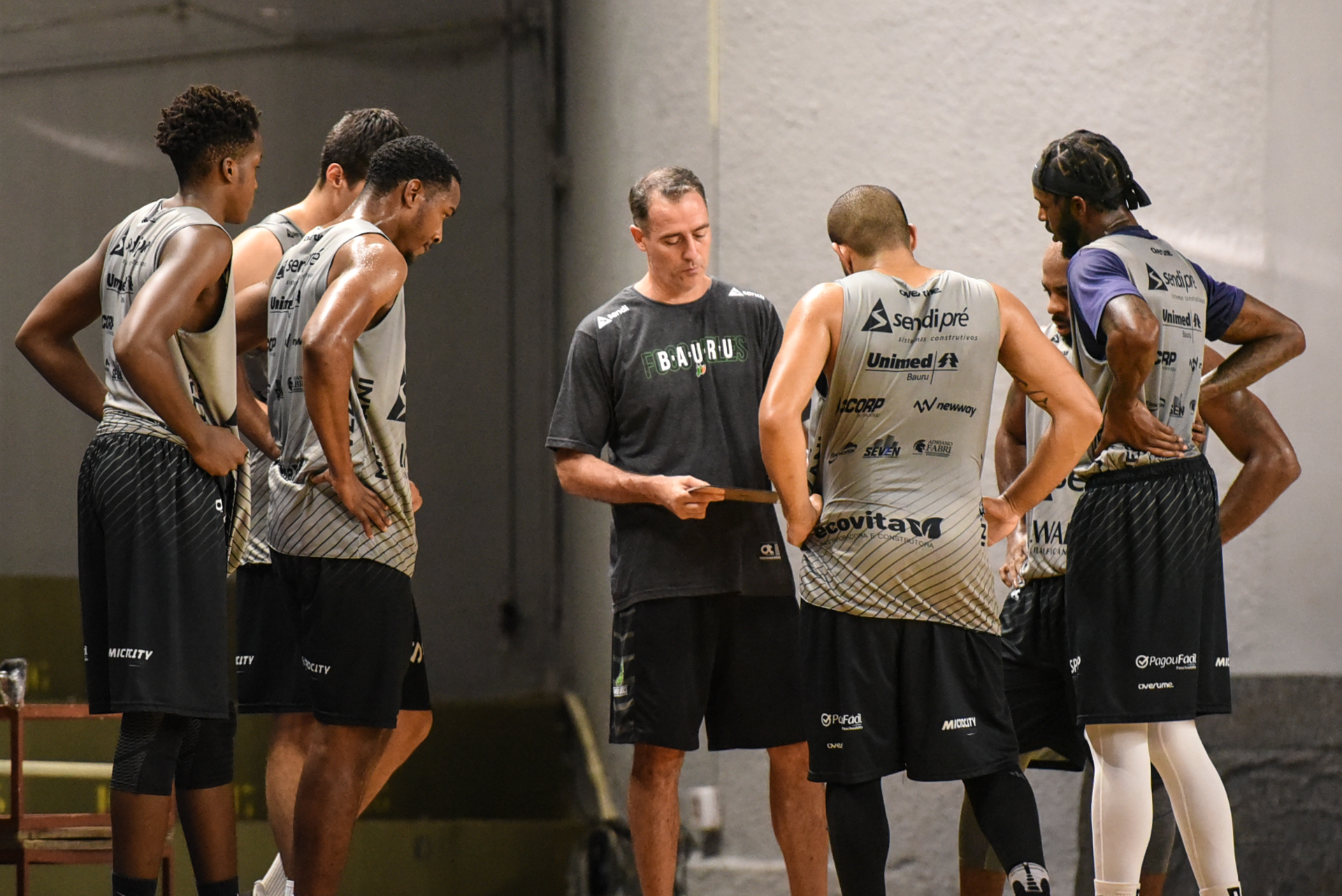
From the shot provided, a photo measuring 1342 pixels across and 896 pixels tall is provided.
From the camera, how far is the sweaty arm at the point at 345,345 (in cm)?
A: 281

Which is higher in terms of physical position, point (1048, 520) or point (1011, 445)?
point (1011, 445)

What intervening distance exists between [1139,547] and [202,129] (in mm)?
2251

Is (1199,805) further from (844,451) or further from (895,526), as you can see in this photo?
(844,451)

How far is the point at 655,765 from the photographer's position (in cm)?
324

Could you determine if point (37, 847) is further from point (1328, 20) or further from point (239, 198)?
point (1328, 20)

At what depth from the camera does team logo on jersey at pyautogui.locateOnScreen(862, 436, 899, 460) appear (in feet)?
9.05

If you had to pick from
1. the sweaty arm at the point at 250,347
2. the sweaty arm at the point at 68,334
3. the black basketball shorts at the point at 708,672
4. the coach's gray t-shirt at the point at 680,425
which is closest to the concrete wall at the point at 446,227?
the sweaty arm at the point at 250,347

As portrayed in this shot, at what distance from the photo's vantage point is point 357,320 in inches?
112

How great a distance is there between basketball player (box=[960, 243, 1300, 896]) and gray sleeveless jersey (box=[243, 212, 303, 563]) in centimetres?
189

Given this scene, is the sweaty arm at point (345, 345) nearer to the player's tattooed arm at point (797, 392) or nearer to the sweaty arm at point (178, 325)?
the sweaty arm at point (178, 325)

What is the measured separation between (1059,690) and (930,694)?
0.88 metres

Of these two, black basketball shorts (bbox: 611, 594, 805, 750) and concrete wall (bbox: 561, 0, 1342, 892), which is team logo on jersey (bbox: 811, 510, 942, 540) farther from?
concrete wall (bbox: 561, 0, 1342, 892)

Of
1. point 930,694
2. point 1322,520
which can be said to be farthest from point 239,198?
point 1322,520

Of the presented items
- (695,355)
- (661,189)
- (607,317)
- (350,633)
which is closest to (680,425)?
(695,355)
